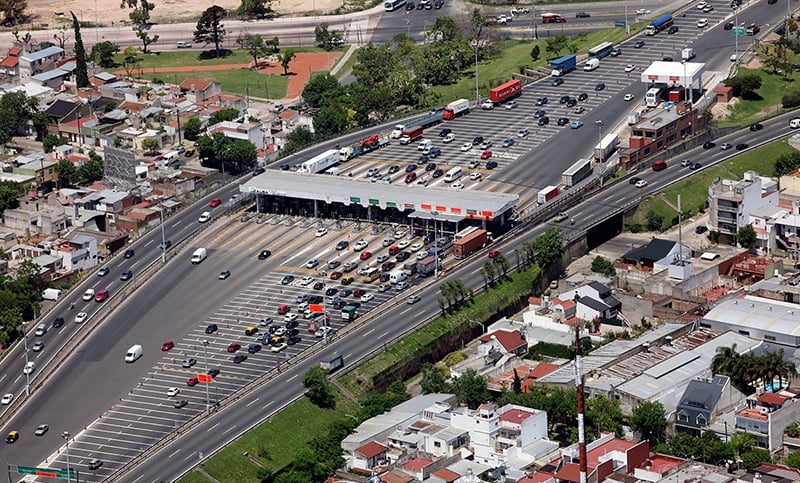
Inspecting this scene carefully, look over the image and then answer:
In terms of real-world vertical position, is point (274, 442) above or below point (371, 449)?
below

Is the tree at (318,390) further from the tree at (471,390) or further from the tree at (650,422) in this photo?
the tree at (650,422)

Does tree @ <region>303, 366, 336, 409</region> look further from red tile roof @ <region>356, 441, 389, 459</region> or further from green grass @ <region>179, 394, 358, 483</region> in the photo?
red tile roof @ <region>356, 441, 389, 459</region>

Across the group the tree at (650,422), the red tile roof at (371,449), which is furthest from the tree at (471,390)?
the tree at (650,422)

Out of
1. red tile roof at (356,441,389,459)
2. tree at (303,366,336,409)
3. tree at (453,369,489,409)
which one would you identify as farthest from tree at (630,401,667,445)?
tree at (303,366,336,409)

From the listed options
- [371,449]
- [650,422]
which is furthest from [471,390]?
[650,422]

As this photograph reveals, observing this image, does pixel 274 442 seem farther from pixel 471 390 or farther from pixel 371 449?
pixel 471 390

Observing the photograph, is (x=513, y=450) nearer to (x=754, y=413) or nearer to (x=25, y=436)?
(x=754, y=413)
